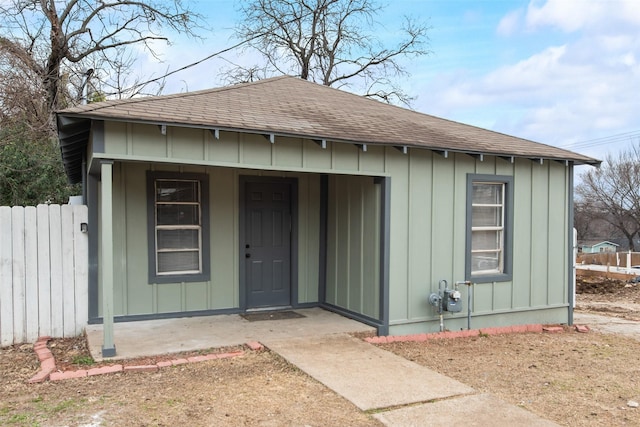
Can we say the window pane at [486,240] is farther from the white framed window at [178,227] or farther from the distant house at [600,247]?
the distant house at [600,247]

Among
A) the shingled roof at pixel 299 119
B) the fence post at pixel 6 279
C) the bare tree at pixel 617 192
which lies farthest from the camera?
the bare tree at pixel 617 192

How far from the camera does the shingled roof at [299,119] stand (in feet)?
17.6

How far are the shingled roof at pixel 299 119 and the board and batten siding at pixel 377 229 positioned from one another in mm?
243

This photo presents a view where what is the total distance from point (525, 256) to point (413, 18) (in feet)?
70.9

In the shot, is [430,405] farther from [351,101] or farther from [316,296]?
[351,101]

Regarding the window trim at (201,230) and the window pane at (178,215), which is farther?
the window pane at (178,215)

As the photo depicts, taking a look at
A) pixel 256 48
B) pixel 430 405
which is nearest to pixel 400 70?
pixel 256 48

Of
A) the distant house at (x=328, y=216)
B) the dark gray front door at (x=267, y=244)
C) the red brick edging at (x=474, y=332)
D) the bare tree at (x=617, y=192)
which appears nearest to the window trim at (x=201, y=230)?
the distant house at (x=328, y=216)

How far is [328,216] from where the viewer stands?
7902 millimetres

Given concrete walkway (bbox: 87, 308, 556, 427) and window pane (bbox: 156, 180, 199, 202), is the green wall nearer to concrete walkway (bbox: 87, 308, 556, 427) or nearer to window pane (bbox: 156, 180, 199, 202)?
concrete walkway (bbox: 87, 308, 556, 427)

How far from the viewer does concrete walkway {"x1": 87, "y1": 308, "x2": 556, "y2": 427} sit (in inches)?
156

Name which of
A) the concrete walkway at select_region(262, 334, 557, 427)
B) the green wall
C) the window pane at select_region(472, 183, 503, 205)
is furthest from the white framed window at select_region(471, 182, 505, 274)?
the concrete walkway at select_region(262, 334, 557, 427)

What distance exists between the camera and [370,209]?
22.7 ft

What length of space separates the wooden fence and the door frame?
6.93 feet
